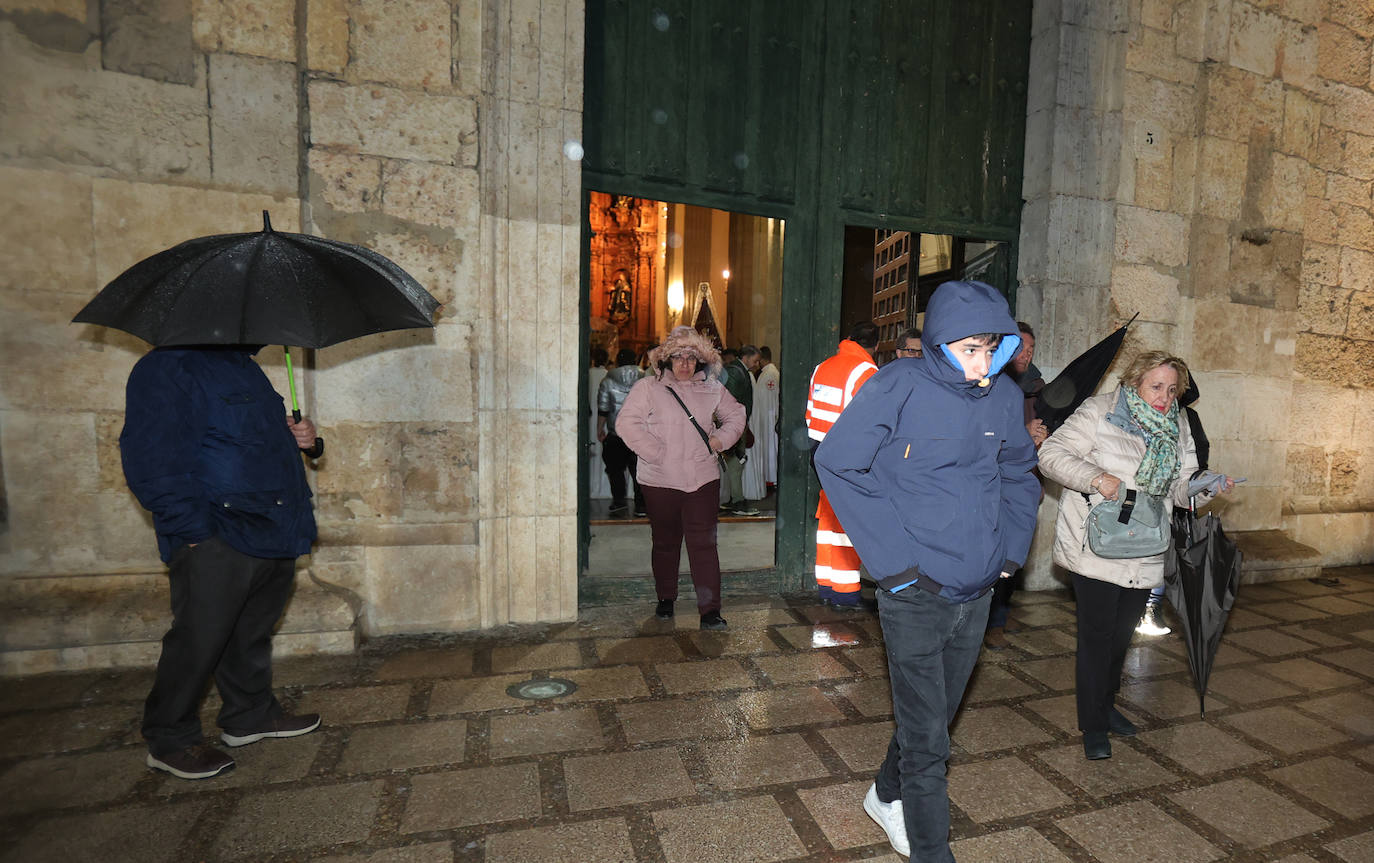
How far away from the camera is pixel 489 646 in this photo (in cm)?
418

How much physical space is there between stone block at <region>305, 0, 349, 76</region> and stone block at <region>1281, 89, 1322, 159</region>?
7.15m

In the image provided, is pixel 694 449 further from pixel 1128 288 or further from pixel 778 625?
pixel 1128 288

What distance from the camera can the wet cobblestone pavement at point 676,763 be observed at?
247 cm

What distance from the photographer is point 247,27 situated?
3.83 meters

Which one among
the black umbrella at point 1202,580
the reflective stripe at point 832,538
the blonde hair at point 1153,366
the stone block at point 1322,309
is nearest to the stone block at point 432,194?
the reflective stripe at point 832,538

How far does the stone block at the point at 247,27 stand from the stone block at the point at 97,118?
245 millimetres

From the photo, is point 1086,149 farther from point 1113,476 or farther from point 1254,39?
point 1113,476

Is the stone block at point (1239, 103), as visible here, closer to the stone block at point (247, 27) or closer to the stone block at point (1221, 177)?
the stone block at point (1221, 177)

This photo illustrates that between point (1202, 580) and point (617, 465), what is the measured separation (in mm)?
6110

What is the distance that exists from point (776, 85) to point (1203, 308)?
3.89 metres

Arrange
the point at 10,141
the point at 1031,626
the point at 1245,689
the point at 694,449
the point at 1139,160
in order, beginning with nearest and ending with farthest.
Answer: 1. the point at 10,141
2. the point at 1245,689
3. the point at 694,449
4. the point at 1031,626
5. the point at 1139,160

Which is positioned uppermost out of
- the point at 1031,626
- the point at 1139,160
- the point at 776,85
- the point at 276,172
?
the point at 776,85

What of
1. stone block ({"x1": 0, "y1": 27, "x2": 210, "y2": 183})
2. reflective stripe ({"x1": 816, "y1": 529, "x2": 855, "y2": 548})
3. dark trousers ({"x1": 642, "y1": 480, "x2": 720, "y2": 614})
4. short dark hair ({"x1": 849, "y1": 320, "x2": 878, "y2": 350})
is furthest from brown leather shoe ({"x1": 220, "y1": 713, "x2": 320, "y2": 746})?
short dark hair ({"x1": 849, "y1": 320, "x2": 878, "y2": 350})

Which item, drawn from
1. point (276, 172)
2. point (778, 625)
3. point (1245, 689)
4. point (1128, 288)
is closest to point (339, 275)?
point (276, 172)
